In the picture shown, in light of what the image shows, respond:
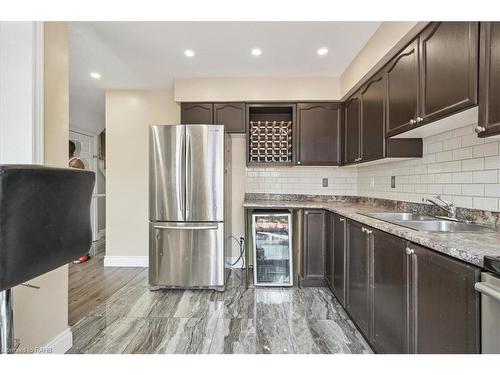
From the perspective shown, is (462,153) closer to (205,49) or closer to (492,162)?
(492,162)

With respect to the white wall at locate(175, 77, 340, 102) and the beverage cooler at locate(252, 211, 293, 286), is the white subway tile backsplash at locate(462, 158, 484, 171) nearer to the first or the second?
the beverage cooler at locate(252, 211, 293, 286)

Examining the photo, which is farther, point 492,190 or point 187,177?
point 187,177

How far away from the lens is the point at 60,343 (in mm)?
1652

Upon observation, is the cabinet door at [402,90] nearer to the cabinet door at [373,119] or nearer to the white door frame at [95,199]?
the cabinet door at [373,119]

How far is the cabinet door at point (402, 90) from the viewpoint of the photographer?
5.40 ft

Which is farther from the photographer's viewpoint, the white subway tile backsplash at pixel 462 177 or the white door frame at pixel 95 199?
the white door frame at pixel 95 199

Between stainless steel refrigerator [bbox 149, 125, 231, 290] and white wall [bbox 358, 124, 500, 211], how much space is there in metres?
1.80

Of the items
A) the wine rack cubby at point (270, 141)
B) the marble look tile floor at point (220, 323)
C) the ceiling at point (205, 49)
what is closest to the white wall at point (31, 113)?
the marble look tile floor at point (220, 323)

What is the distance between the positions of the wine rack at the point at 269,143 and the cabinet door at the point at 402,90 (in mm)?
1375

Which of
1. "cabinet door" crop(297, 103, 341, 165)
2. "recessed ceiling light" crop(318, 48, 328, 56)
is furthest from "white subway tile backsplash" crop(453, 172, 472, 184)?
"recessed ceiling light" crop(318, 48, 328, 56)

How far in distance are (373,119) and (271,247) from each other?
1.71 meters

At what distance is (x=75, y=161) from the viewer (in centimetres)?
373

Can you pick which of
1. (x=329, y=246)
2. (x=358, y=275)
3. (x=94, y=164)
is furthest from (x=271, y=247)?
(x=94, y=164)

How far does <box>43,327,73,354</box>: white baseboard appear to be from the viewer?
5.20 ft
